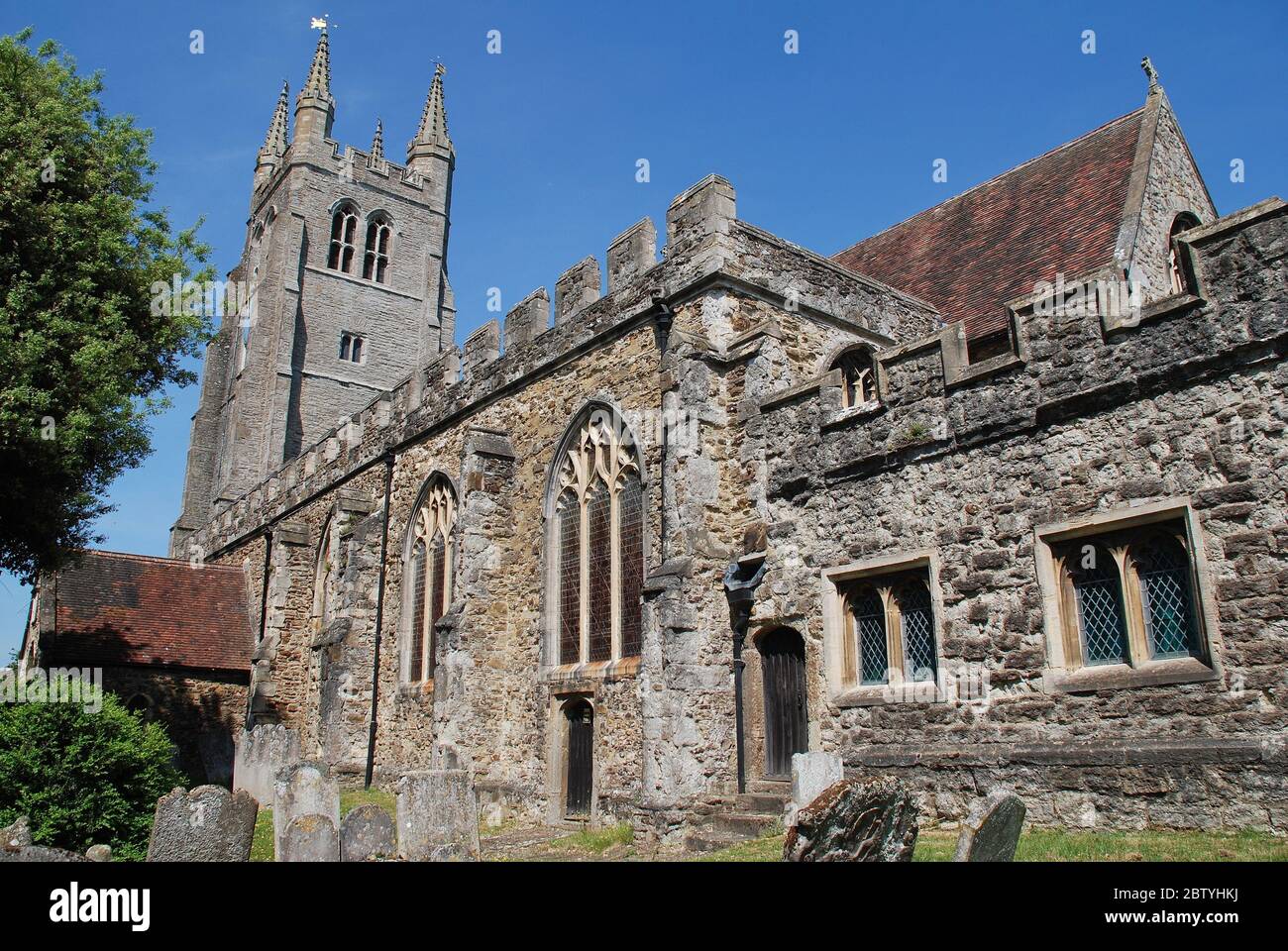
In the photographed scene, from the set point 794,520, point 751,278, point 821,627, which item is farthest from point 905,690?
point 751,278

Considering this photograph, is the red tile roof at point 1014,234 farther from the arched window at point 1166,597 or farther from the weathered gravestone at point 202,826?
the weathered gravestone at point 202,826

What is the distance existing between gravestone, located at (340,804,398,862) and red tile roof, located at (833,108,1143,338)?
28.6 feet

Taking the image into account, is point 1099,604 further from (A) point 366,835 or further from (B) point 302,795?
(B) point 302,795

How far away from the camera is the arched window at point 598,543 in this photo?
12781 millimetres

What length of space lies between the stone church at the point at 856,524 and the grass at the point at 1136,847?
0.22 meters

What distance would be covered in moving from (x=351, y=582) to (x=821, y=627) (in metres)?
11.4

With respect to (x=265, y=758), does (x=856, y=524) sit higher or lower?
higher

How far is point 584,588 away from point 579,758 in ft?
7.24

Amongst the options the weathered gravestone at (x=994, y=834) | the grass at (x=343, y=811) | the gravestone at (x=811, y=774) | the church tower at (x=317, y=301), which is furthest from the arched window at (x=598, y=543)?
the church tower at (x=317, y=301)

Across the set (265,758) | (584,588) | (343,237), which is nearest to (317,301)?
(343,237)

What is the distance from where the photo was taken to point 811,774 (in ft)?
27.2

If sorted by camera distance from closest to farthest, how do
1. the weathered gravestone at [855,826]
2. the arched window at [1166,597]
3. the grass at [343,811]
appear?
1. the weathered gravestone at [855,826]
2. the arched window at [1166,597]
3. the grass at [343,811]
